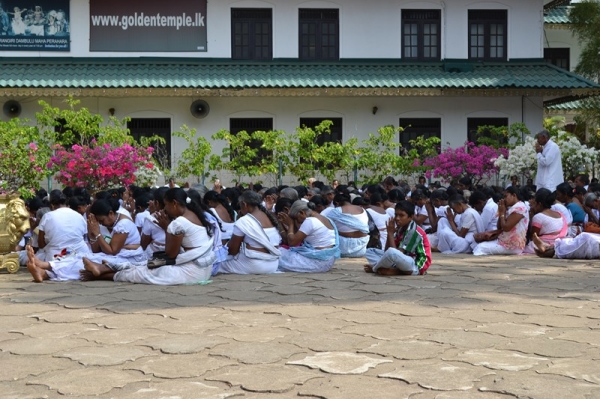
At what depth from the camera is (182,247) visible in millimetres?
10000

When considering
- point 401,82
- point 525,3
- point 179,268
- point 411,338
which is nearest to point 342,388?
point 411,338

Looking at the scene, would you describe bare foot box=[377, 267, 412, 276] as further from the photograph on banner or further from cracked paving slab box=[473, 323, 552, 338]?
the photograph on banner

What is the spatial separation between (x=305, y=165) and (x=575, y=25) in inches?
460

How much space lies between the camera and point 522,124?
2280 centimetres

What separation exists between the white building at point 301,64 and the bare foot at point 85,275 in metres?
11.8

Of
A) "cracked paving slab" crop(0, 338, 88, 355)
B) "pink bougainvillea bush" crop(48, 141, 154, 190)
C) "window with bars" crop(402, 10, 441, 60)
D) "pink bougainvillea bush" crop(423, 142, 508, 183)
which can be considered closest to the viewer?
"cracked paving slab" crop(0, 338, 88, 355)

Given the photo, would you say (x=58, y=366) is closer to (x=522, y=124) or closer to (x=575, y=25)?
(x=522, y=124)

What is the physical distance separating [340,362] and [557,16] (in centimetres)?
2731

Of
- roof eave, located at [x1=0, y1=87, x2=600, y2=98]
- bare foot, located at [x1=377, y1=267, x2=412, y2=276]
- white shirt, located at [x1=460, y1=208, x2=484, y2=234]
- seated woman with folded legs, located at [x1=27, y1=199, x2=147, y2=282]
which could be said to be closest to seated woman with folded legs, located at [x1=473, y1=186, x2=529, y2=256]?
white shirt, located at [x1=460, y1=208, x2=484, y2=234]

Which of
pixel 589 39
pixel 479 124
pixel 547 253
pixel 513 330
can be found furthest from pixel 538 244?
pixel 589 39

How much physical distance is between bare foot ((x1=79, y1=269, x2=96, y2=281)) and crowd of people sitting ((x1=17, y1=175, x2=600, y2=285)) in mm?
12

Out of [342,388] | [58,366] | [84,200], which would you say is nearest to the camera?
[342,388]

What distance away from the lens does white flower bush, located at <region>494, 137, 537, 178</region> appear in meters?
20.3

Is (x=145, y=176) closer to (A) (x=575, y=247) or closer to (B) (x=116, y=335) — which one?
(A) (x=575, y=247)
